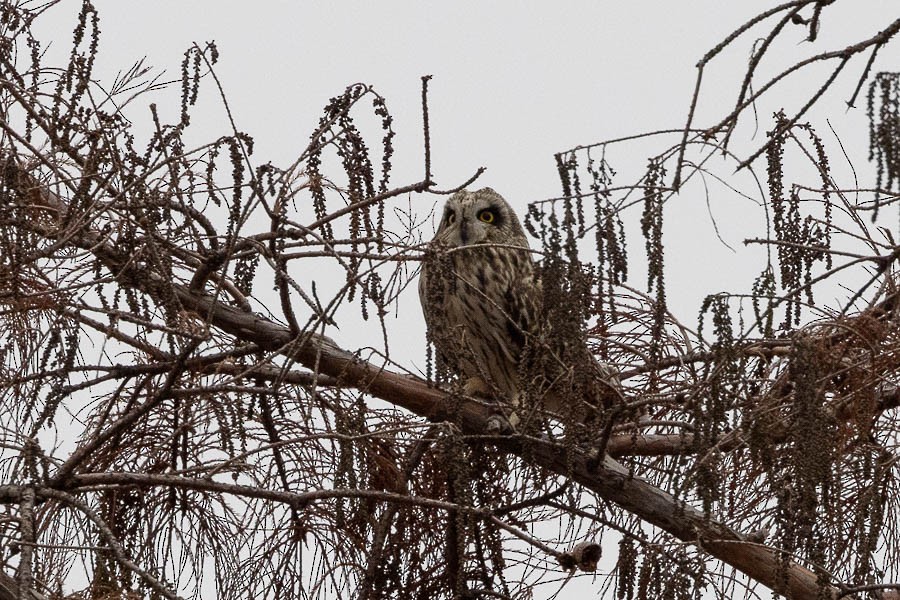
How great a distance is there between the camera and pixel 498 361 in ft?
16.7

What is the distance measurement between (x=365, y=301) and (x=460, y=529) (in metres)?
0.61

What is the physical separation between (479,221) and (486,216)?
0.07 m

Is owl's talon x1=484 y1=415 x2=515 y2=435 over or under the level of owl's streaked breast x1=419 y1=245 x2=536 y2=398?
under

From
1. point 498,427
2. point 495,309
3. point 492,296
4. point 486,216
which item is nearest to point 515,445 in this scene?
point 498,427

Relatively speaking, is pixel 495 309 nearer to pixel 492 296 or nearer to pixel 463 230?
pixel 492 296

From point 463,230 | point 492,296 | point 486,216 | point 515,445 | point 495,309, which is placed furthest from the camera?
point 486,216

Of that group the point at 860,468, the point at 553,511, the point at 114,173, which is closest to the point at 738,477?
the point at 860,468

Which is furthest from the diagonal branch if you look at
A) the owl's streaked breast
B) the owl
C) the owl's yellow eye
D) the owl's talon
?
the owl's yellow eye

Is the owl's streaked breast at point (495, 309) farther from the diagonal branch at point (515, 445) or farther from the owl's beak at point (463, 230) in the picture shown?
the diagonal branch at point (515, 445)

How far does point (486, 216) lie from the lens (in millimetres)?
5680

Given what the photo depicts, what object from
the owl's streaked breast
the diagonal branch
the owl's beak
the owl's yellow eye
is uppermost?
the owl's yellow eye

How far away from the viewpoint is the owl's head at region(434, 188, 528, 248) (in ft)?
18.2

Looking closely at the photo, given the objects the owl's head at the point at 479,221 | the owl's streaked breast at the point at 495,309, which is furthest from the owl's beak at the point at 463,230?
the owl's streaked breast at the point at 495,309

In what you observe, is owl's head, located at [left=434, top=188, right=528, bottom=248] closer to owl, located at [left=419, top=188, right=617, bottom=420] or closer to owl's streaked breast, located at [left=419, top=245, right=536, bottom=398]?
owl, located at [left=419, top=188, right=617, bottom=420]
